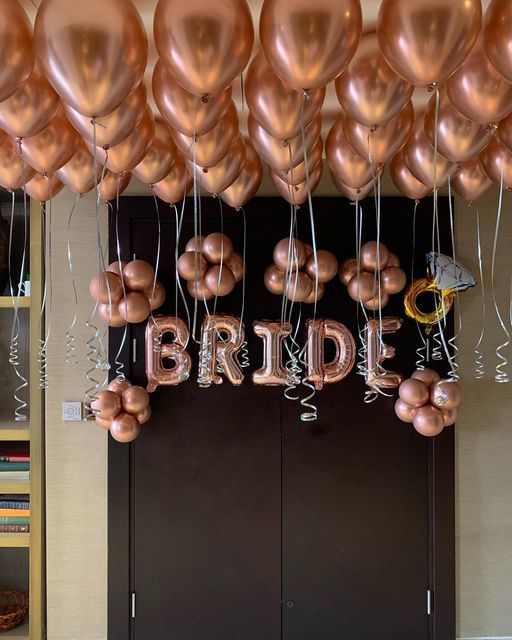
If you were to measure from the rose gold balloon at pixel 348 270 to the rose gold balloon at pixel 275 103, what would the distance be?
42.3 inches

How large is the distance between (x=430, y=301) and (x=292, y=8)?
63.4 inches

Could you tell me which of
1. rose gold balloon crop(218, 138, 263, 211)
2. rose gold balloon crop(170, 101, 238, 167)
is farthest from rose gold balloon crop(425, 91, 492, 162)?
rose gold balloon crop(218, 138, 263, 211)

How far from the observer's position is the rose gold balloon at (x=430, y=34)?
754 mm

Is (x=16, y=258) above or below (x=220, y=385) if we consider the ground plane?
above

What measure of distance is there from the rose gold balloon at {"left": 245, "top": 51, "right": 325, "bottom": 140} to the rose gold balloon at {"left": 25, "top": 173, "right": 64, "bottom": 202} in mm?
667

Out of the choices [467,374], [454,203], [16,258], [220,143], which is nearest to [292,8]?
[220,143]

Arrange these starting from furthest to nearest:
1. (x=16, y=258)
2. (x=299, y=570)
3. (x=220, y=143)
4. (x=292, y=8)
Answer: (x=16, y=258)
(x=299, y=570)
(x=220, y=143)
(x=292, y=8)

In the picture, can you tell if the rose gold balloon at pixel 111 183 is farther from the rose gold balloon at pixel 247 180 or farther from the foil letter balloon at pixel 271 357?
the foil letter balloon at pixel 271 357

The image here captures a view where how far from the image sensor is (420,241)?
2.20 m

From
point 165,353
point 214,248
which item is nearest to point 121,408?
point 165,353

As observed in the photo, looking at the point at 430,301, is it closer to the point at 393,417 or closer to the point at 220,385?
the point at 393,417

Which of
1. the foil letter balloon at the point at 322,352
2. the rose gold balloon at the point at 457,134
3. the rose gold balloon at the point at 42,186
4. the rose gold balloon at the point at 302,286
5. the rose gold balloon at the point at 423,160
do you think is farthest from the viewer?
the foil letter balloon at the point at 322,352

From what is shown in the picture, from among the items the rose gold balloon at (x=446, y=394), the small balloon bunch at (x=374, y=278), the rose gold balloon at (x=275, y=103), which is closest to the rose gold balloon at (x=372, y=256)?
the small balloon bunch at (x=374, y=278)

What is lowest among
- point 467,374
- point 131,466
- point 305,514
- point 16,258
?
point 305,514
